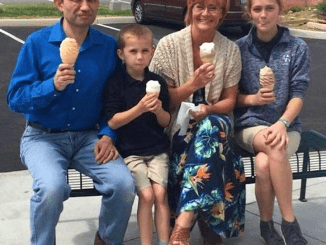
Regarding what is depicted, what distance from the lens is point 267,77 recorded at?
3.73 m

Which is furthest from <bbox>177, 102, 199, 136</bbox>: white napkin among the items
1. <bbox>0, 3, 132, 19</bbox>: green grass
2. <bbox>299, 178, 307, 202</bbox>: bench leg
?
<bbox>0, 3, 132, 19</bbox>: green grass

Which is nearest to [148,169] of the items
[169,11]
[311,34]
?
[311,34]

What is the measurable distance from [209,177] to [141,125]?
1.60ft

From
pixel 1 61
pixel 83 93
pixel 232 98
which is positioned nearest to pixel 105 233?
pixel 83 93

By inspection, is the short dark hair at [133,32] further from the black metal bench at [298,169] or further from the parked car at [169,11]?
the parked car at [169,11]

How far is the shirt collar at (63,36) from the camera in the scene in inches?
141

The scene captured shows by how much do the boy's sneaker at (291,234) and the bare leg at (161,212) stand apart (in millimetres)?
707

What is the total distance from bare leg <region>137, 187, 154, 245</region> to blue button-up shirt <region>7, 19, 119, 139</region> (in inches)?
15.0

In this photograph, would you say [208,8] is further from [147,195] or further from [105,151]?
[147,195]

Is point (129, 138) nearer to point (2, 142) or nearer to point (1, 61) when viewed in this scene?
point (2, 142)

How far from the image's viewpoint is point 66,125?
370cm

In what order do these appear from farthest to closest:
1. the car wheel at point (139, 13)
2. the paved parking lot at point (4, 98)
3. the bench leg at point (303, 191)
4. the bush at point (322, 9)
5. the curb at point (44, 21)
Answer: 1. the car wheel at point (139, 13)
2. the bush at point (322, 9)
3. the curb at point (44, 21)
4. the paved parking lot at point (4, 98)
5. the bench leg at point (303, 191)

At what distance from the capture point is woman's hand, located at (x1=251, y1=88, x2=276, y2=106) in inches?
150

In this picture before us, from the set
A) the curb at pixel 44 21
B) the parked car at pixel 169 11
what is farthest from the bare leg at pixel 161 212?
the curb at pixel 44 21
